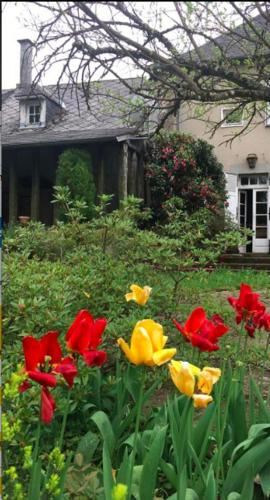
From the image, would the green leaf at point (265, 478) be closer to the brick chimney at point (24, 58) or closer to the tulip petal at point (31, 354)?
the tulip petal at point (31, 354)

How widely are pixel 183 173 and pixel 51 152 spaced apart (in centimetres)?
374

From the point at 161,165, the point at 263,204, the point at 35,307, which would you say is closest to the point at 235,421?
the point at 35,307

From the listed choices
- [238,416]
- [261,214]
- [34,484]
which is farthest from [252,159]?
[34,484]

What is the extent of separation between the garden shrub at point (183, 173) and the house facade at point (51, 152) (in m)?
0.52

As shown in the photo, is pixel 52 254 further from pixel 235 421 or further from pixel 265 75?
pixel 265 75

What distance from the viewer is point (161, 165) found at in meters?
13.6

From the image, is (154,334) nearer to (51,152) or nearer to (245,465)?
(245,465)

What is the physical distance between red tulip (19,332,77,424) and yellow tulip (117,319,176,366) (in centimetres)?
14

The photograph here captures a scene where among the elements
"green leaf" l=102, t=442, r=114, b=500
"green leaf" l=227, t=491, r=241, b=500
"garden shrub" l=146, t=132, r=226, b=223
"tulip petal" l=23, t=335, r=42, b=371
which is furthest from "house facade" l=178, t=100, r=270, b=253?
"tulip petal" l=23, t=335, r=42, b=371

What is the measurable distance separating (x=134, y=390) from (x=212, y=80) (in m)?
3.02

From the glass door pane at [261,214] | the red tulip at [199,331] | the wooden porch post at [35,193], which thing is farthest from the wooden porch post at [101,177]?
the red tulip at [199,331]

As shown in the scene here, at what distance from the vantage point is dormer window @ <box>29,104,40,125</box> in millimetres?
15539

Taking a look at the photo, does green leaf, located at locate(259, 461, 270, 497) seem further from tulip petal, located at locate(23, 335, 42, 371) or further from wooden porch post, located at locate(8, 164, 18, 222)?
wooden porch post, located at locate(8, 164, 18, 222)

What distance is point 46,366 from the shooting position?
4.02 feet
